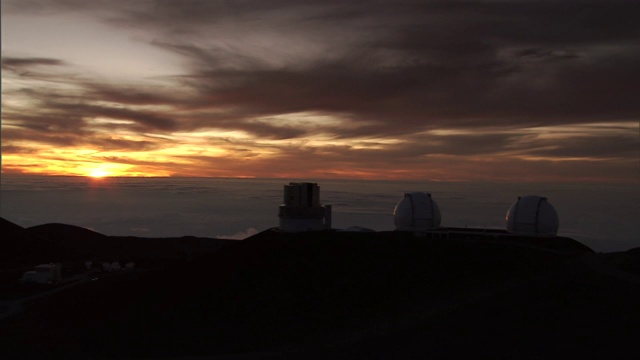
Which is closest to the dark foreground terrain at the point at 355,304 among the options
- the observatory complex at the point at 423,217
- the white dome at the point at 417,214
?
the observatory complex at the point at 423,217

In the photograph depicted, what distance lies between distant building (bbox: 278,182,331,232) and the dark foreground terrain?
2.60 m

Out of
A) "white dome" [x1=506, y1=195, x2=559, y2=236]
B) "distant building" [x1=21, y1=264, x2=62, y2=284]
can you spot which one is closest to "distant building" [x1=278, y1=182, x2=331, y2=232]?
"white dome" [x1=506, y1=195, x2=559, y2=236]

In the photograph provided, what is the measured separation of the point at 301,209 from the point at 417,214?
881 centimetres

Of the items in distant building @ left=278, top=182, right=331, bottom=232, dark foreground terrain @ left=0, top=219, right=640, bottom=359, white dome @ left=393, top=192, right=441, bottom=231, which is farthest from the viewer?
distant building @ left=278, top=182, right=331, bottom=232

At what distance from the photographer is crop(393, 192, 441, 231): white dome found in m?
46.9

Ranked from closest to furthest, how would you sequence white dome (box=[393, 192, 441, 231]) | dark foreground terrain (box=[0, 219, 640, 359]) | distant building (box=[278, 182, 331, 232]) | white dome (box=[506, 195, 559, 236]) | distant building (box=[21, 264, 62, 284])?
dark foreground terrain (box=[0, 219, 640, 359]), white dome (box=[506, 195, 559, 236]), white dome (box=[393, 192, 441, 231]), distant building (box=[278, 182, 331, 232]), distant building (box=[21, 264, 62, 284])

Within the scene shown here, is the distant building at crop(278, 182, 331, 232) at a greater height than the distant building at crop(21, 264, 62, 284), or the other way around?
the distant building at crop(278, 182, 331, 232)

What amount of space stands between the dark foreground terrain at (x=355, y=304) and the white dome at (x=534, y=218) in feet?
3.87

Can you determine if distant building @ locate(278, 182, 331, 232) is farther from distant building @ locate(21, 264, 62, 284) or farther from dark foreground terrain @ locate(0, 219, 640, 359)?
distant building @ locate(21, 264, 62, 284)

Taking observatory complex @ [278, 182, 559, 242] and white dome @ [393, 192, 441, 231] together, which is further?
white dome @ [393, 192, 441, 231]

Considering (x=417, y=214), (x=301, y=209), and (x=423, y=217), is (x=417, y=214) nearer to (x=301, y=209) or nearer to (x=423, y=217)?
(x=423, y=217)

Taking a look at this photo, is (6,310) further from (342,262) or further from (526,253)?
(526,253)

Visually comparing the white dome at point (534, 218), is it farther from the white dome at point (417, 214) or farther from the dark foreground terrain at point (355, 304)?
the white dome at point (417, 214)

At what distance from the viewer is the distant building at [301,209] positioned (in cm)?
4741
